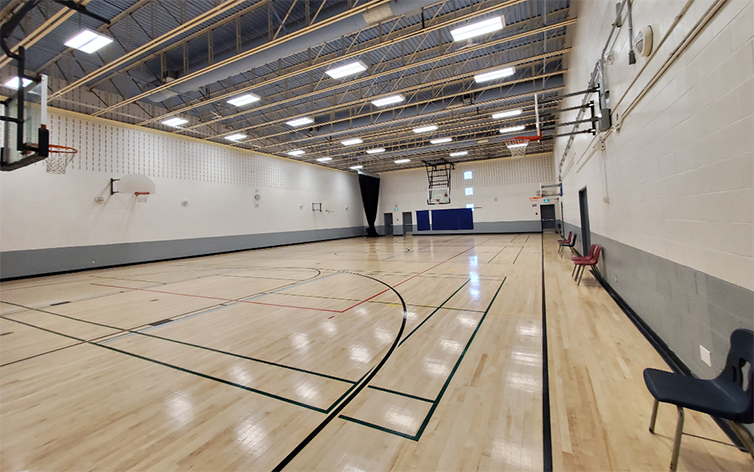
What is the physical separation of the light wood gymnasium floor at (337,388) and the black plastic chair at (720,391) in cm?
36

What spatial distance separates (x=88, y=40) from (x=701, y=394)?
984cm

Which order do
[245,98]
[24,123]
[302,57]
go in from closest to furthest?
[24,123] < [302,57] < [245,98]

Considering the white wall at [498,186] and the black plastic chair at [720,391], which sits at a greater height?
the white wall at [498,186]

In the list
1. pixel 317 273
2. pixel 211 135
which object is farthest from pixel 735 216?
pixel 211 135

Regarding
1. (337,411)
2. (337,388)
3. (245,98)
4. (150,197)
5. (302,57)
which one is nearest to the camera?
(337,411)

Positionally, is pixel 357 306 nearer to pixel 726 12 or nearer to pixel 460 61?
pixel 726 12

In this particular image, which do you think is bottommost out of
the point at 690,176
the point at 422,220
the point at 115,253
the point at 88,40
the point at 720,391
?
the point at 720,391

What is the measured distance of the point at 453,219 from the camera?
74.5 ft

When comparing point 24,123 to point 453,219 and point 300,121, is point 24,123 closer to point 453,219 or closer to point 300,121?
point 300,121

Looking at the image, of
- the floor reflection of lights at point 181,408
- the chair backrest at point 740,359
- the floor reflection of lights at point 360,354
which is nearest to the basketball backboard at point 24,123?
the floor reflection of lights at point 181,408

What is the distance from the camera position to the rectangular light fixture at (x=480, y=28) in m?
5.93

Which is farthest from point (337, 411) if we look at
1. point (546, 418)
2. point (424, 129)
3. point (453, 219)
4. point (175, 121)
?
point (453, 219)

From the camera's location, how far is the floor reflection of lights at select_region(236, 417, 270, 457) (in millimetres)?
1834

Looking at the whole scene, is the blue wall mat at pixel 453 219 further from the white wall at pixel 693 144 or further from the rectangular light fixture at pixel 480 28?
the white wall at pixel 693 144
